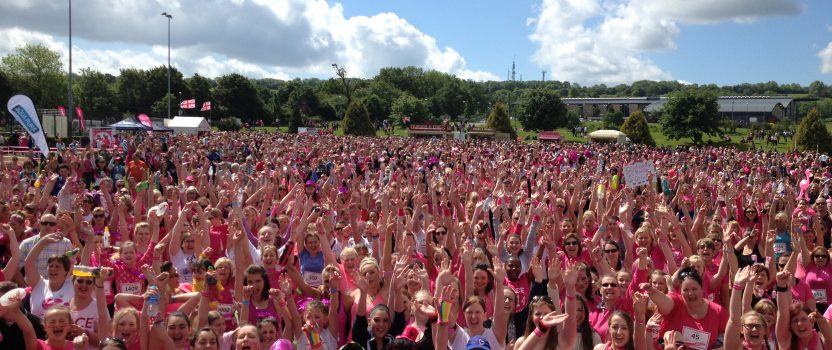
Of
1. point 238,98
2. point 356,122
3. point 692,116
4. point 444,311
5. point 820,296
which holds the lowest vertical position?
point 820,296

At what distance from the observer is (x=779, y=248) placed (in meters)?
7.34

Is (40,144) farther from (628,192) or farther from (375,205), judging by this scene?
(628,192)

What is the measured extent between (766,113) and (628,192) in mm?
113382

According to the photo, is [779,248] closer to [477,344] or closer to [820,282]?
[820,282]

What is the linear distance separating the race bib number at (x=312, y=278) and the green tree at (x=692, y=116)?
61382mm

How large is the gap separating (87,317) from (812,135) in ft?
167

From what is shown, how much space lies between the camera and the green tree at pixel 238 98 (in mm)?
84250

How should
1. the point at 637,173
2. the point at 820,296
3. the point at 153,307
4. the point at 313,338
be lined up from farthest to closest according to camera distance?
the point at 637,173
the point at 820,296
the point at 153,307
the point at 313,338

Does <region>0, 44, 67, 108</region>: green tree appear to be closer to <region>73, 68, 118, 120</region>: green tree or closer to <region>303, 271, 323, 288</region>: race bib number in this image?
<region>73, 68, 118, 120</region>: green tree

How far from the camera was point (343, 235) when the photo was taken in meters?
6.99

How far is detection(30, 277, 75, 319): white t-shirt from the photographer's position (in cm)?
495

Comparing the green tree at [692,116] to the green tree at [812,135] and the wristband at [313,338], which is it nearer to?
the green tree at [812,135]

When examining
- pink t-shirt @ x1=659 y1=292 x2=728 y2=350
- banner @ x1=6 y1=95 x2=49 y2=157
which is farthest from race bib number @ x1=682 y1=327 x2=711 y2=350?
banner @ x1=6 y1=95 x2=49 y2=157

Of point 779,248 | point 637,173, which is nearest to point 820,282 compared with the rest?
point 779,248
